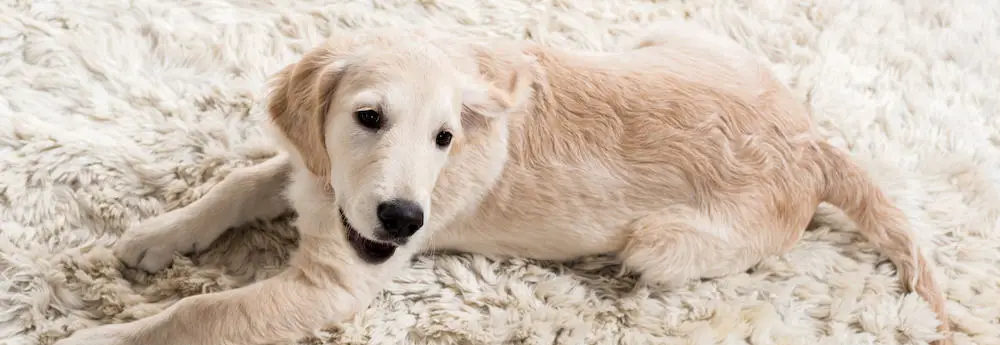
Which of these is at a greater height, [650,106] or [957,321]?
[650,106]

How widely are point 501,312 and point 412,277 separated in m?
0.25

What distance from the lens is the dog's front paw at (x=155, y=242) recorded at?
2127mm

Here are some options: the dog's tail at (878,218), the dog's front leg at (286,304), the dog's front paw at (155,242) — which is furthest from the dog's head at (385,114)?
the dog's tail at (878,218)

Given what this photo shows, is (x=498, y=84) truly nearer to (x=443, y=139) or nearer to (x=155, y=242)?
(x=443, y=139)

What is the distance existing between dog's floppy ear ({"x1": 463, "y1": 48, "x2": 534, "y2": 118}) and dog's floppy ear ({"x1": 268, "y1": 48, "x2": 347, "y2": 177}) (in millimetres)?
302

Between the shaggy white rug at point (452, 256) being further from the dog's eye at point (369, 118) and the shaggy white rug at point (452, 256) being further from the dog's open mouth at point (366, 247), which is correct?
the dog's eye at point (369, 118)

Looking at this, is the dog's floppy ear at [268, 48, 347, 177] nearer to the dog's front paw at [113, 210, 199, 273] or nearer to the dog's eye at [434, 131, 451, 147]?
the dog's eye at [434, 131, 451, 147]

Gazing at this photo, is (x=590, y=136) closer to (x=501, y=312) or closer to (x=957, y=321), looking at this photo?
(x=501, y=312)

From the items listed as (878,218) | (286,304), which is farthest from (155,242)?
(878,218)

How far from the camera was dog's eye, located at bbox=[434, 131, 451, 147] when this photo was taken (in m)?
1.83

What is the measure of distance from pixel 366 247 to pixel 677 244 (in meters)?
0.78

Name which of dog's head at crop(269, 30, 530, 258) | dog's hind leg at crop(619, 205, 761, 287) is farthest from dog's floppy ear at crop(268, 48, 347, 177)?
dog's hind leg at crop(619, 205, 761, 287)

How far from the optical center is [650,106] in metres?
2.13

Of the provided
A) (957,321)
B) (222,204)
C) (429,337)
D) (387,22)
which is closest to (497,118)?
(429,337)
